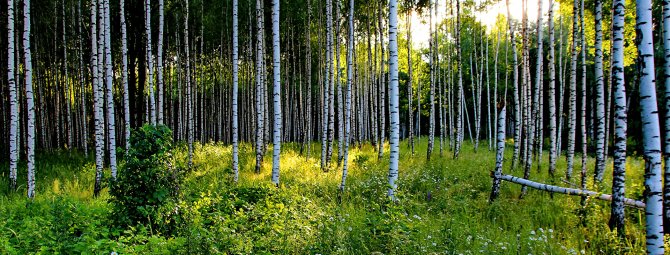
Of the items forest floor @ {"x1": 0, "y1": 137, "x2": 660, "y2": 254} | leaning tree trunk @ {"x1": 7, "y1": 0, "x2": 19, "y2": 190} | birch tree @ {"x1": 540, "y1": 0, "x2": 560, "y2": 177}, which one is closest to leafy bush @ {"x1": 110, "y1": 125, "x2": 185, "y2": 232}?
forest floor @ {"x1": 0, "y1": 137, "x2": 660, "y2": 254}

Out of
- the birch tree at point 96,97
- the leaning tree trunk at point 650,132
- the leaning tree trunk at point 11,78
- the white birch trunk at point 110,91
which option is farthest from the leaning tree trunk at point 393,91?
the leaning tree trunk at point 11,78

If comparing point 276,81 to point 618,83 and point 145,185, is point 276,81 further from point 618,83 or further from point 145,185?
point 618,83

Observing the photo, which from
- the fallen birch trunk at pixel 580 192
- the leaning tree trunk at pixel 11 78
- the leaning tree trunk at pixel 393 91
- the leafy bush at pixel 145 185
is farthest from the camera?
the leaning tree trunk at pixel 11 78

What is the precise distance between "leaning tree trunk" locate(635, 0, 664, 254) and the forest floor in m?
1.49

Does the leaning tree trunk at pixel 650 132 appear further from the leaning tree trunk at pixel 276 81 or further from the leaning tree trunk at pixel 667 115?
the leaning tree trunk at pixel 276 81

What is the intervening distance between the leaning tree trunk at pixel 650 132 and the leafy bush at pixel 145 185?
6025mm

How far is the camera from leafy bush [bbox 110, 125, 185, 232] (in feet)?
19.1

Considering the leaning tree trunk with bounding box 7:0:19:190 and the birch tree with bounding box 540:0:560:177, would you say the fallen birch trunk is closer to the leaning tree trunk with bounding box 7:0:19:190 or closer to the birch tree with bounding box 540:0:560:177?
the birch tree with bounding box 540:0:560:177

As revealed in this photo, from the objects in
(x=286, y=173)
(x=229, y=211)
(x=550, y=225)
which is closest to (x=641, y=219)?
(x=550, y=225)

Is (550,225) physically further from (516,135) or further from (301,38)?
(301,38)

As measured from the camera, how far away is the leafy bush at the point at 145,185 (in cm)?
581

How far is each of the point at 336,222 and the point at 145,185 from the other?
3.09 m

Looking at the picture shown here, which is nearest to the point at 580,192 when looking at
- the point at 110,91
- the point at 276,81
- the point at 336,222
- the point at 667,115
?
the point at 667,115

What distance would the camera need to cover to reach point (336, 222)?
5.73 m
